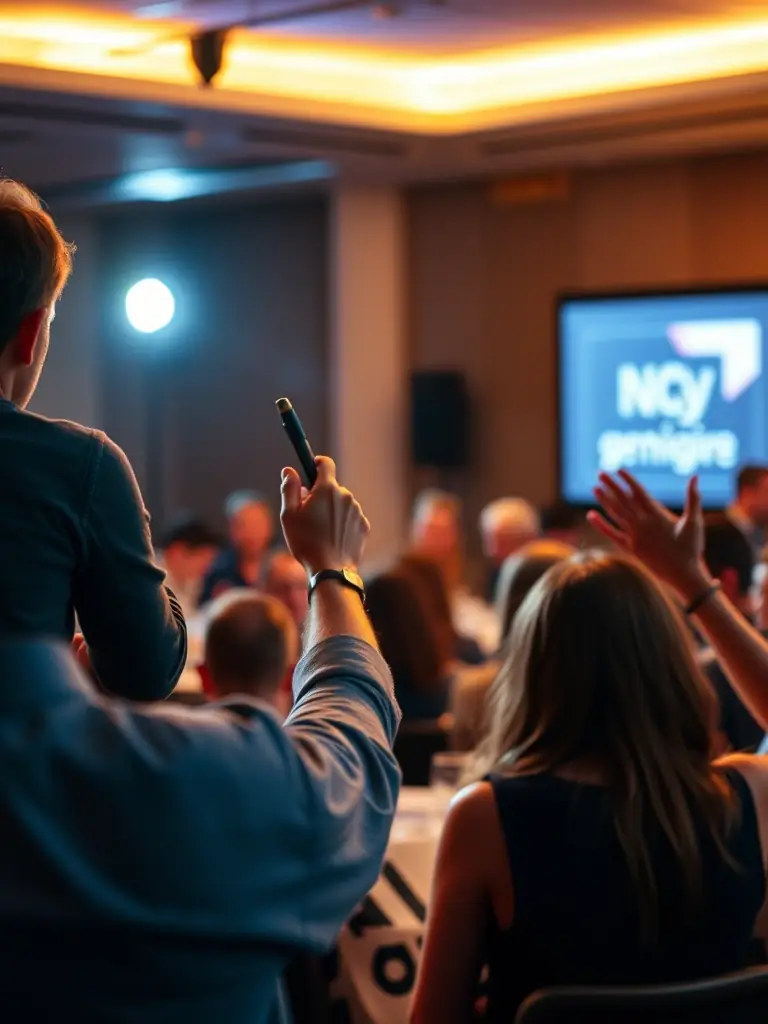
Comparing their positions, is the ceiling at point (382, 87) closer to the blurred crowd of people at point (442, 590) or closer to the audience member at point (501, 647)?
the blurred crowd of people at point (442, 590)

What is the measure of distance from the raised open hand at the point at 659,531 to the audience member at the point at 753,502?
4.86 metres

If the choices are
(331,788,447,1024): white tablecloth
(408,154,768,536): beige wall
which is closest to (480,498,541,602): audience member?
(408,154,768,536): beige wall

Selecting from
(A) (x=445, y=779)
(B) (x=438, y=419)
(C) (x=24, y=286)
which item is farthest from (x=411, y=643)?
(B) (x=438, y=419)

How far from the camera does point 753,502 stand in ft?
23.4

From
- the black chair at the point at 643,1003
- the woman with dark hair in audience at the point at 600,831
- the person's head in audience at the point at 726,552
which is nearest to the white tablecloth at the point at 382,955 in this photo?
the woman with dark hair in audience at the point at 600,831

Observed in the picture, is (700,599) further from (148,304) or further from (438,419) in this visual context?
(438,419)

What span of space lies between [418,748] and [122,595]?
10.4 feet

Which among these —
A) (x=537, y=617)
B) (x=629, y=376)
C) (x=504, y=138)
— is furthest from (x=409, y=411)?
(x=537, y=617)

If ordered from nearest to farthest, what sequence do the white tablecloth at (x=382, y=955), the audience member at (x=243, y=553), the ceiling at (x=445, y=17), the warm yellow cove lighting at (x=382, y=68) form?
the white tablecloth at (x=382, y=955) → the ceiling at (x=445, y=17) → the warm yellow cove lighting at (x=382, y=68) → the audience member at (x=243, y=553)

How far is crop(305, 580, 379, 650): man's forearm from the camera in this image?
101 centimetres

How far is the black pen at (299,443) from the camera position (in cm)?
113

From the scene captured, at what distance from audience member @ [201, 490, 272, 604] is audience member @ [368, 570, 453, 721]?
2873 millimetres

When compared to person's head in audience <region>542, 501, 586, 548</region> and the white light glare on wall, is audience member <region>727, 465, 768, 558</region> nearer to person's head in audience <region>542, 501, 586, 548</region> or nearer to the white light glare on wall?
person's head in audience <region>542, 501, 586, 548</region>

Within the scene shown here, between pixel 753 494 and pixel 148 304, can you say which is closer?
pixel 148 304
